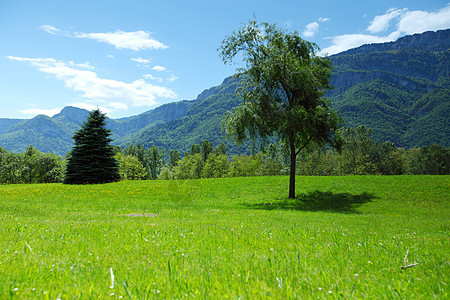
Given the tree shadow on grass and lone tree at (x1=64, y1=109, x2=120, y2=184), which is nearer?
the tree shadow on grass

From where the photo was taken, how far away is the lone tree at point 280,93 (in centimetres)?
1988

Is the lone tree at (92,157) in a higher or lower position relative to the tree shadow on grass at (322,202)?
higher

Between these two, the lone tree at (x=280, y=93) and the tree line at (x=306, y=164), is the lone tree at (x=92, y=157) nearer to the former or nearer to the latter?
the tree line at (x=306, y=164)

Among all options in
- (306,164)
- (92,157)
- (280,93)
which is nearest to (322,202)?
(280,93)

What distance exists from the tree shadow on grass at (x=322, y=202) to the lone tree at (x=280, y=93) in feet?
8.76

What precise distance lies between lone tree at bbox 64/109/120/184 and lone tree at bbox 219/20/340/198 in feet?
95.8

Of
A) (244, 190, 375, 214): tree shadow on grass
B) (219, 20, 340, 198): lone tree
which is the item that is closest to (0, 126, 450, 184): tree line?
(244, 190, 375, 214): tree shadow on grass

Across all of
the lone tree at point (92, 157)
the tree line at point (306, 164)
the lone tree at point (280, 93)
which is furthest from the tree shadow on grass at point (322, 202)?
the lone tree at point (92, 157)

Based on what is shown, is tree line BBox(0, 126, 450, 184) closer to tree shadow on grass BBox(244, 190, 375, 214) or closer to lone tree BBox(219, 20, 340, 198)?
tree shadow on grass BBox(244, 190, 375, 214)

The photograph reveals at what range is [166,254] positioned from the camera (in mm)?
4109

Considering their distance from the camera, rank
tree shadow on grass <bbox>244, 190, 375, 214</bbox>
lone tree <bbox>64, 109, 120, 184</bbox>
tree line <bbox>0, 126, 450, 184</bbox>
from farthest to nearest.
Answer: tree line <bbox>0, 126, 450, 184</bbox> < lone tree <bbox>64, 109, 120, 184</bbox> < tree shadow on grass <bbox>244, 190, 375, 214</bbox>

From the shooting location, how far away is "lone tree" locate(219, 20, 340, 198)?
1988 centimetres

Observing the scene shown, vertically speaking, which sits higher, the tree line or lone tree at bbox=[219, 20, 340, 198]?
lone tree at bbox=[219, 20, 340, 198]

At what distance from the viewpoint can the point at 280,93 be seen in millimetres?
22125
